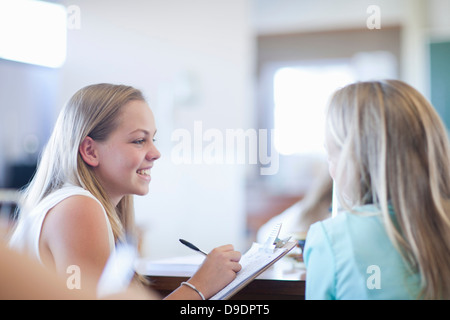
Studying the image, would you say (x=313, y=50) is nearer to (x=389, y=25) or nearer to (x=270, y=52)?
(x=270, y=52)

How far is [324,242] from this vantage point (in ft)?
2.56

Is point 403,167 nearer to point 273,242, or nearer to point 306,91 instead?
point 273,242

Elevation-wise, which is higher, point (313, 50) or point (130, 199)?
point (313, 50)

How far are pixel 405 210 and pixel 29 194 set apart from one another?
25.6 inches

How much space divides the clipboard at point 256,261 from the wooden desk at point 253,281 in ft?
0.18

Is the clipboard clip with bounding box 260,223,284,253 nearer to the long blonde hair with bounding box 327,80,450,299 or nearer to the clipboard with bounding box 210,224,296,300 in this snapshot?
the clipboard with bounding box 210,224,296,300

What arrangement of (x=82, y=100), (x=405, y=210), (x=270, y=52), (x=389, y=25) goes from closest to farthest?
(x=405, y=210)
(x=82, y=100)
(x=389, y=25)
(x=270, y=52)

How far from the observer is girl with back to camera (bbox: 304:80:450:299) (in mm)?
762

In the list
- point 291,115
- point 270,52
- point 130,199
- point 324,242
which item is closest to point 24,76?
point 291,115

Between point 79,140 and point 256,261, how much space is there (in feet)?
1.24

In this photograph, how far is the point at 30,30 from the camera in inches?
43.3

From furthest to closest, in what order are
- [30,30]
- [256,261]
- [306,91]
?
[306,91]
[30,30]
[256,261]

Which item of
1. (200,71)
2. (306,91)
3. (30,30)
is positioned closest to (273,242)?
(30,30)

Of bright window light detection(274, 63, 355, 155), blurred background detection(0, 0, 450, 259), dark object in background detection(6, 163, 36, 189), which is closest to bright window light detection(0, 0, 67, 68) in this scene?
blurred background detection(0, 0, 450, 259)
